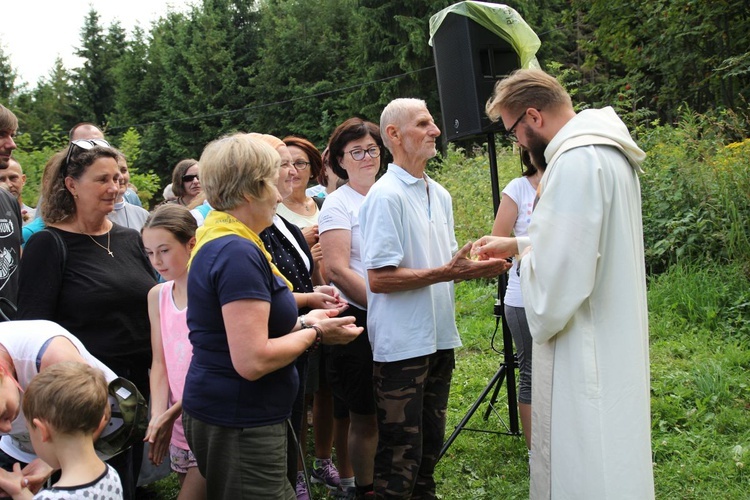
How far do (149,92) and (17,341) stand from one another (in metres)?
38.9

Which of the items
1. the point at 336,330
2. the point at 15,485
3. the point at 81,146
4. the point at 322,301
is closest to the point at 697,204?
the point at 322,301

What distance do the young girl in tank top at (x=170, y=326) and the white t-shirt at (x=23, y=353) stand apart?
60 centimetres

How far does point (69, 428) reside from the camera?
2143 millimetres

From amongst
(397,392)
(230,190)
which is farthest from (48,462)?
(397,392)

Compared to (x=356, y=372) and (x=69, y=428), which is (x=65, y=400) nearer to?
(x=69, y=428)

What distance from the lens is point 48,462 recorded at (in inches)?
87.6

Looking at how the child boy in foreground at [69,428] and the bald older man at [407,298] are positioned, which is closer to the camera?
the child boy in foreground at [69,428]

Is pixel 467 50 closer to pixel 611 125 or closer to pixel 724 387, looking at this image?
pixel 611 125

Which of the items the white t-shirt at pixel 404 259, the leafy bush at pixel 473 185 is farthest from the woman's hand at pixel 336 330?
the leafy bush at pixel 473 185

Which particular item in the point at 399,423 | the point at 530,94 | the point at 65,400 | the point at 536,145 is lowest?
the point at 399,423

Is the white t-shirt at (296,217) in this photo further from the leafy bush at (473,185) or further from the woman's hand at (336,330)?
the leafy bush at (473,185)

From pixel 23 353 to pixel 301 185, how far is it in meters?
2.39

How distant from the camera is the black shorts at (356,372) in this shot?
3621 millimetres

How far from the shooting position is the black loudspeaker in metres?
4.45
